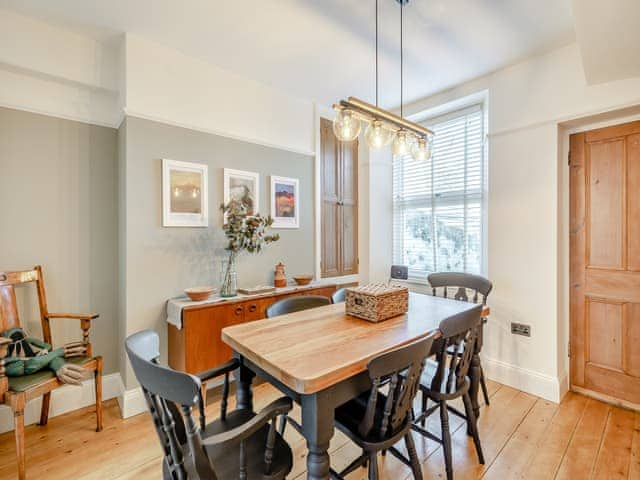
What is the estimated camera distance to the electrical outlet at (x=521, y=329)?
2641 millimetres

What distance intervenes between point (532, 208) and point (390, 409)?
2.23m

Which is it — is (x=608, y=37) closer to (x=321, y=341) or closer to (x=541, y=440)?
(x=321, y=341)

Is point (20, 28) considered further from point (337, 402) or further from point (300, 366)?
point (337, 402)

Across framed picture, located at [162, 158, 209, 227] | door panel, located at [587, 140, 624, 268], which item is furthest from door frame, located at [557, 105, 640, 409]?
framed picture, located at [162, 158, 209, 227]

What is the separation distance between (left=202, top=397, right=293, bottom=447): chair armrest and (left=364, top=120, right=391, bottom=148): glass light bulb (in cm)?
153

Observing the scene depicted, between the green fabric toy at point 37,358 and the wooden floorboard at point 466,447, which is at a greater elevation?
the green fabric toy at point 37,358

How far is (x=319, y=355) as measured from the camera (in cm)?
126

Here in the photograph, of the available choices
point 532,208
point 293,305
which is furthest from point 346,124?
point 532,208

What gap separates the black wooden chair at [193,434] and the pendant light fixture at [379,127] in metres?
1.44

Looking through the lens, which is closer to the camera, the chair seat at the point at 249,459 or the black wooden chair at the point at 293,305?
the chair seat at the point at 249,459

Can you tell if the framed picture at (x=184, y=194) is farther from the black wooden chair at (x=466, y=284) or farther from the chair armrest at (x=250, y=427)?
the black wooden chair at (x=466, y=284)

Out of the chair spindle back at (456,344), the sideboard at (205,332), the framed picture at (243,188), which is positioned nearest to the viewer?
the chair spindle back at (456,344)

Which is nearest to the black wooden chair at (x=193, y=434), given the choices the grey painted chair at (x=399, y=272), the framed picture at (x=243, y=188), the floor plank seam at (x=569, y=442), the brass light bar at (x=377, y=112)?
the brass light bar at (x=377, y=112)

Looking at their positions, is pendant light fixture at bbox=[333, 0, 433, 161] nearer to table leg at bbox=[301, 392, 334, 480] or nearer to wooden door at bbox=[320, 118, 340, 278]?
table leg at bbox=[301, 392, 334, 480]
